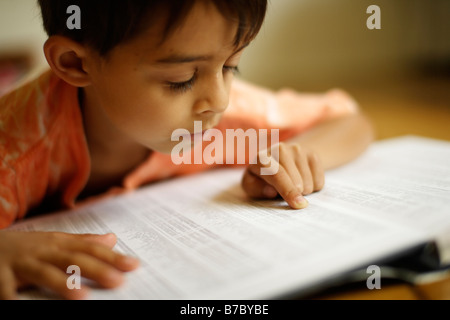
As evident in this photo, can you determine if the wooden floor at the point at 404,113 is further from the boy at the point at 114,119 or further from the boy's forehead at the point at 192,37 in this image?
the boy's forehead at the point at 192,37

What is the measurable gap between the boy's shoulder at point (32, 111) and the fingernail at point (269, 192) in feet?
1.02

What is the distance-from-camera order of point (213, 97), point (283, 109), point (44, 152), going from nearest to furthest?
point (213, 97) < point (44, 152) < point (283, 109)

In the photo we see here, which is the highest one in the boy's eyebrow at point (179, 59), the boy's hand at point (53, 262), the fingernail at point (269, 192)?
the boy's eyebrow at point (179, 59)

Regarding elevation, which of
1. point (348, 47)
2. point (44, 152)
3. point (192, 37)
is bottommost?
point (44, 152)

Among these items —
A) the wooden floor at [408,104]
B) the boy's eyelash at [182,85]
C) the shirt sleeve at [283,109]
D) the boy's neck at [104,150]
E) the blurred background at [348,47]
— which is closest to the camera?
the boy's eyelash at [182,85]

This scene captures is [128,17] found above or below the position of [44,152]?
above

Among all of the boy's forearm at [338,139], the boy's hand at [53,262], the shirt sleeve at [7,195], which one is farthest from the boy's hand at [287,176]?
the shirt sleeve at [7,195]

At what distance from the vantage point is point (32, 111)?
54 centimetres

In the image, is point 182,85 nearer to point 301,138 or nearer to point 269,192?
point 269,192

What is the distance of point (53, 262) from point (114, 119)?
0.21 metres

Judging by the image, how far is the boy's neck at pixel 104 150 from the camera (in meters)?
0.61

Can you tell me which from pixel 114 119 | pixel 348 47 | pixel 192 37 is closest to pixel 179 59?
pixel 192 37

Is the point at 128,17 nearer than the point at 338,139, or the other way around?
the point at 128,17
